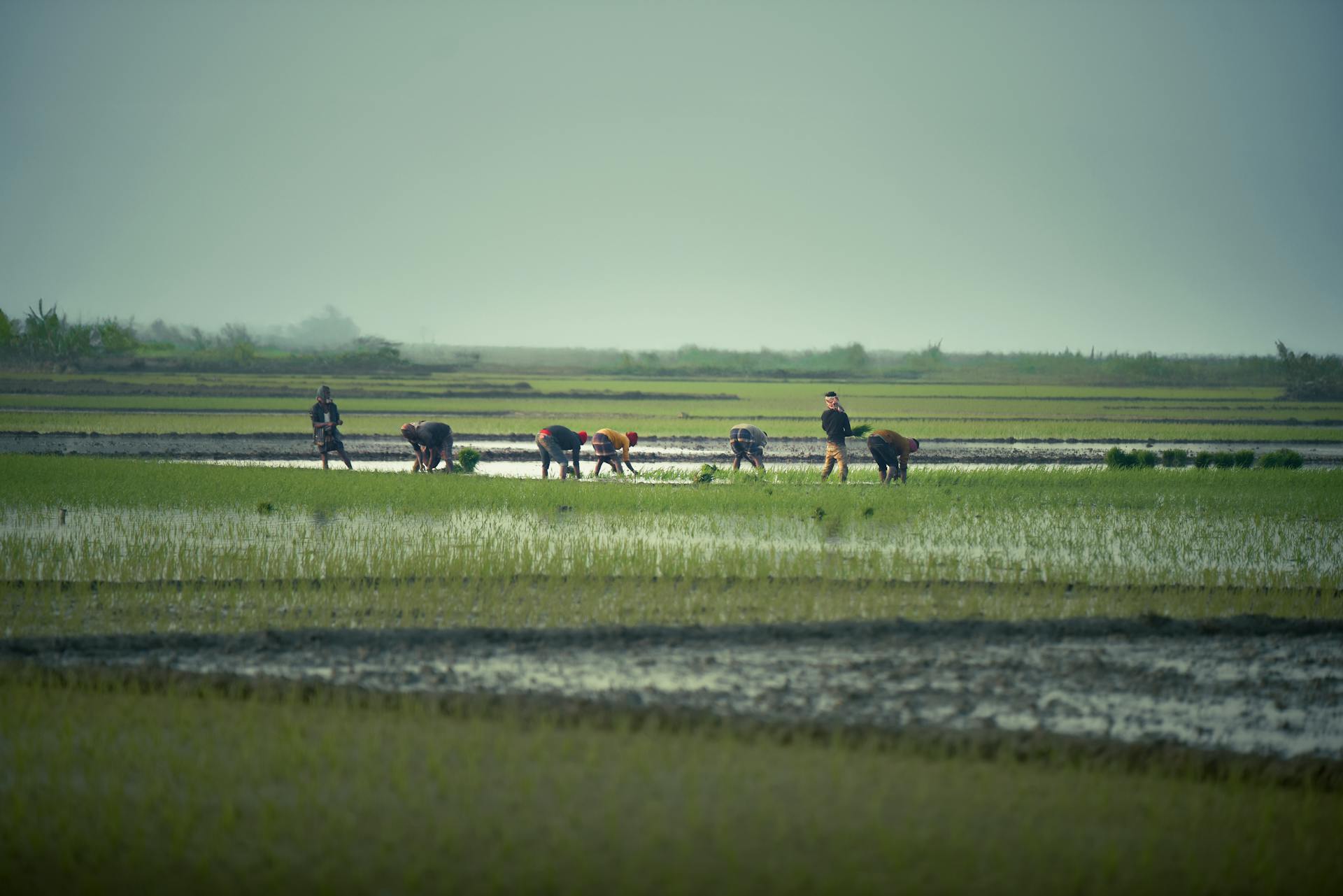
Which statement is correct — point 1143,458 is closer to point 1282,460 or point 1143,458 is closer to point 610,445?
point 1282,460

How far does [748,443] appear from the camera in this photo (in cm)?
1709

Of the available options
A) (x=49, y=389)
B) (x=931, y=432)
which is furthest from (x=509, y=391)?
(x=931, y=432)

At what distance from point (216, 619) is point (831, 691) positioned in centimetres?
440

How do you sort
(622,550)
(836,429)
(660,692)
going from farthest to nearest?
(836,429) → (622,550) → (660,692)

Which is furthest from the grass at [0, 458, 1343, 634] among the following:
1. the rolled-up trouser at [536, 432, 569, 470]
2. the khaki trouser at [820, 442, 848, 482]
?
the rolled-up trouser at [536, 432, 569, 470]

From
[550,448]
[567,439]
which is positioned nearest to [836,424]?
[567,439]

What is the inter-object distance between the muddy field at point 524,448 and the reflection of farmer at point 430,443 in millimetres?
3732

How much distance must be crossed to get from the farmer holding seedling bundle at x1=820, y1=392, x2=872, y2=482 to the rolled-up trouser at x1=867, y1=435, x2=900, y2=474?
0.20 m

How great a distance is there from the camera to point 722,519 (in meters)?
12.7

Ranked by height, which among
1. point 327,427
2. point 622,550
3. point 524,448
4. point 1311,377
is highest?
point 1311,377

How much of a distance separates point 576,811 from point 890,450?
36.9 ft

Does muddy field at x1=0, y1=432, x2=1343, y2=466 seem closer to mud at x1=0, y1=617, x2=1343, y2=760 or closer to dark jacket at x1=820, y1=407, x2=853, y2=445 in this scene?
dark jacket at x1=820, y1=407, x2=853, y2=445

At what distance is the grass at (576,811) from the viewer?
408 centimetres

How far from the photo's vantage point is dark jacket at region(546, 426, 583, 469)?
15.7m
